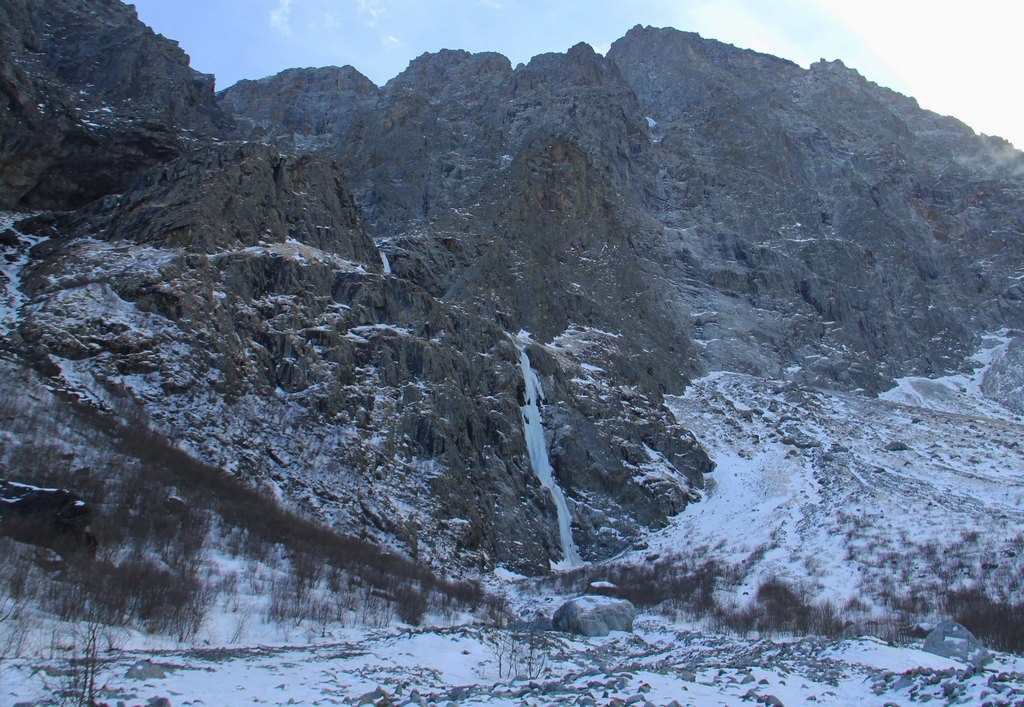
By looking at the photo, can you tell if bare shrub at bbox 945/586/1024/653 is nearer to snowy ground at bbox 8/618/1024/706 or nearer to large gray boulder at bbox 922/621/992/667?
large gray boulder at bbox 922/621/992/667

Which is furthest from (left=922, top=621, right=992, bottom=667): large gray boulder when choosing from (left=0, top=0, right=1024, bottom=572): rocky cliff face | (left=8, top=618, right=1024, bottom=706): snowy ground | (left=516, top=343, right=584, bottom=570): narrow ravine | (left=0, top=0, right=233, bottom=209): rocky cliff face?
(left=0, top=0, right=233, bottom=209): rocky cliff face

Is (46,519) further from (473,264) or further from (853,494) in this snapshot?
(473,264)

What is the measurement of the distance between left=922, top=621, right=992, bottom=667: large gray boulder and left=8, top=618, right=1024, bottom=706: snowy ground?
1.61 ft

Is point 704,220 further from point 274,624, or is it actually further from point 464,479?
point 274,624

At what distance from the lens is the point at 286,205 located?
51.2 meters

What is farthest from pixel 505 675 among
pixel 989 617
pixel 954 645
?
pixel 989 617

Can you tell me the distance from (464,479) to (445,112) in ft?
212

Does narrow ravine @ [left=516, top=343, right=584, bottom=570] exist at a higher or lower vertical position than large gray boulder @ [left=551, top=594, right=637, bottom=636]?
higher

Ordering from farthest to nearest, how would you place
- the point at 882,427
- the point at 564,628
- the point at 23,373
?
the point at 882,427, the point at 23,373, the point at 564,628

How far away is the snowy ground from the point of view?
453 inches

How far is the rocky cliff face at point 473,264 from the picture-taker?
38.6 m

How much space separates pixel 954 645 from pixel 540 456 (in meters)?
32.3

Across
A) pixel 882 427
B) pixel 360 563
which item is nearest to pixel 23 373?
pixel 360 563

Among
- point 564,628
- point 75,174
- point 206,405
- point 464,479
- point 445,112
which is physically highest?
point 445,112
